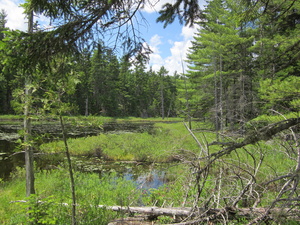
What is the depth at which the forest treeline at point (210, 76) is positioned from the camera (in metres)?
3.05

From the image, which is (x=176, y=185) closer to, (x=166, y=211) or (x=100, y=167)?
(x=166, y=211)

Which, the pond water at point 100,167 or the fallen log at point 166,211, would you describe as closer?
the fallen log at point 166,211

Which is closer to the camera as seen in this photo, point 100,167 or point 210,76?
point 100,167

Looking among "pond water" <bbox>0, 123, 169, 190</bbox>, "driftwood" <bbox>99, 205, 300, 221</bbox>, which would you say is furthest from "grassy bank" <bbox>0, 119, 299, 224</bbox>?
"pond water" <bbox>0, 123, 169, 190</bbox>

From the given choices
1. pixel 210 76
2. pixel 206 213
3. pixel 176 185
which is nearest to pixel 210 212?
pixel 206 213

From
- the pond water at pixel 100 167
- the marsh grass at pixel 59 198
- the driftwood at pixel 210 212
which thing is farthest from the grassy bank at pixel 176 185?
the pond water at pixel 100 167

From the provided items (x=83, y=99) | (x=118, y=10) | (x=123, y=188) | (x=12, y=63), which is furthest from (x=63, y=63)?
(x=83, y=99)

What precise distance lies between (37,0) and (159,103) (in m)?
56.7

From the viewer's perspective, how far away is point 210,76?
56.4 ft

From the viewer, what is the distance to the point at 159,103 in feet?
194

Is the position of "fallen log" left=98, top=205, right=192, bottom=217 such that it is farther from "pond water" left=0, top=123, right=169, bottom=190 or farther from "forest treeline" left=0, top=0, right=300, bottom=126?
"pond water" left=0, top=123, right=169, bottom=190

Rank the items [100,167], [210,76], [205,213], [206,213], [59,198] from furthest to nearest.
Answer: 1. [210,76]
2. [100,167]
3. [59,198]
4. [206,213]
5. [205,213]

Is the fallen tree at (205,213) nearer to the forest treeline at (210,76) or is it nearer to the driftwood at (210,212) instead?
the driftwood at (210,212)

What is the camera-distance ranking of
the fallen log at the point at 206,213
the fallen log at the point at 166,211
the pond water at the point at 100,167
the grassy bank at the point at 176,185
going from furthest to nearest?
the pond water at the point at 100,167, the fallen log at the point at 166,211, the grassy bank at the point at 176,185, the fallen log at the point at 206,213
